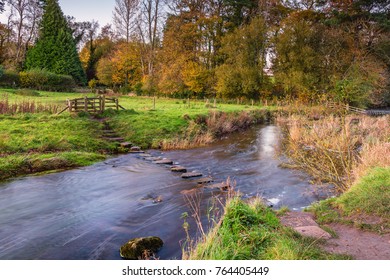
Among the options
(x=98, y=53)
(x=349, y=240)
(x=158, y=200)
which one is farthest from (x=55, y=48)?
(x=349, y=240)

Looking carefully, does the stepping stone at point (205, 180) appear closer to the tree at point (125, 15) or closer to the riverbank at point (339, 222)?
the riverbank at point (339, 222)

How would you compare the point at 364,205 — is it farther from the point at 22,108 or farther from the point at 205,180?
the point at 22,108

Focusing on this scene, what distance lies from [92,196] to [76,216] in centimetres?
157

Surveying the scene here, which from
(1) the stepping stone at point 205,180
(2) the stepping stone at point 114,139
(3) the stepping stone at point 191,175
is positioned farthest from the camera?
(2) the stepping stone at point 114,139

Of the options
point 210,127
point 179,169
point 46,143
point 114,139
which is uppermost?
point 210,127

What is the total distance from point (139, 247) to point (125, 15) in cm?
3228

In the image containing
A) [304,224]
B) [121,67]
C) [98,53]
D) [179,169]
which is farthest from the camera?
[121,67]

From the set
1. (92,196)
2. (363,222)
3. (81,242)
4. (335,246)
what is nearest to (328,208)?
(363,222)

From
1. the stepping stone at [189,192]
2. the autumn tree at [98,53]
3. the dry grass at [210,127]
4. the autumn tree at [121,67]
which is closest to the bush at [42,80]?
the autumn tree at [98,53]

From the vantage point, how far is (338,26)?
113ft

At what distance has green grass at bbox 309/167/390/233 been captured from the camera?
6764mm

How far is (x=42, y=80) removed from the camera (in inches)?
1425

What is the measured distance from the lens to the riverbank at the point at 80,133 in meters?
12.5
